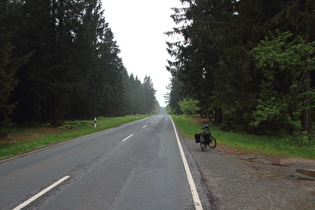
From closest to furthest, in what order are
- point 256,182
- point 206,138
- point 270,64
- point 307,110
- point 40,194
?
point 40,194
point 256,182
point 206,138
point 270,64
point 307,110

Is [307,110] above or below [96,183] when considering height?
above

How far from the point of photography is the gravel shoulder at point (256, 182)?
3459 millimetres

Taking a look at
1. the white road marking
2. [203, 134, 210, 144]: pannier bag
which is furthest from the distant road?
[203, 134, 210, 144]: pannier bag

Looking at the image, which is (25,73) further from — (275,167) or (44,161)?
(275,167)

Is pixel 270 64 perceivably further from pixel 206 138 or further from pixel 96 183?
pixel 96 183

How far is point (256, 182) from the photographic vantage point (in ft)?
14.9

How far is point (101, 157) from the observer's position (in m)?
7.16

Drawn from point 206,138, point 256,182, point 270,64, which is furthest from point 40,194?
point 270,64

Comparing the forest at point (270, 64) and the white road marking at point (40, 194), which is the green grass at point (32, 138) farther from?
the forest at point (270, 64)

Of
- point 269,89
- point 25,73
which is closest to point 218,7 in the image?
point 269,89

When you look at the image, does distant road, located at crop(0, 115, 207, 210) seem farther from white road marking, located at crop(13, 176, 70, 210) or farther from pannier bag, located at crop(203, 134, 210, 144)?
pannier bag, located at crop(203, 134, 210, 144)

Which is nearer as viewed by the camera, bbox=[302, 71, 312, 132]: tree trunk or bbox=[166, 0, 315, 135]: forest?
bbox=[166, 0, 315, 135]: forest

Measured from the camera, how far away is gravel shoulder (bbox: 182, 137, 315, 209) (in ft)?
11.3

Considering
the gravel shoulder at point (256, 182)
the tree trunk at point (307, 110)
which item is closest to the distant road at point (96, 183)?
the gravel shoulder at point (256, 182)
